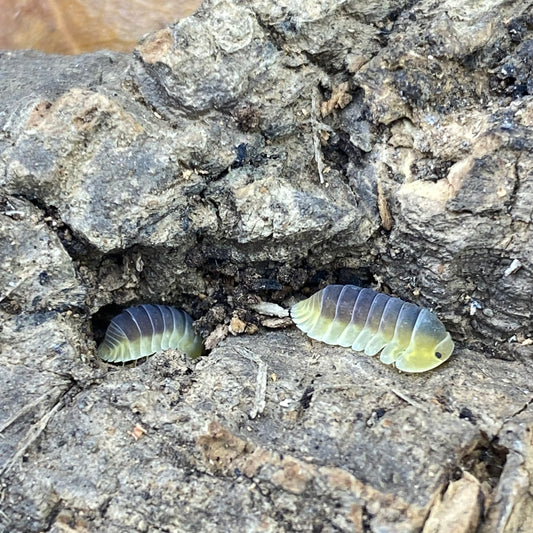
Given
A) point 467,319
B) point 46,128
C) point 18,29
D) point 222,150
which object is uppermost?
point 18,29

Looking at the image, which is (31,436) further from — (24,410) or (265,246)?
(265,246)

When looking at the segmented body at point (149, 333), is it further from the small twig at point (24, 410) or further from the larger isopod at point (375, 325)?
the small twig at point (24, 410)

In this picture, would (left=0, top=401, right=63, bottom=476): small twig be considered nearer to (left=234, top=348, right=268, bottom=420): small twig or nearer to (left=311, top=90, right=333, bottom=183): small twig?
(left=234, top=348, right=268, bottom=420): small twig

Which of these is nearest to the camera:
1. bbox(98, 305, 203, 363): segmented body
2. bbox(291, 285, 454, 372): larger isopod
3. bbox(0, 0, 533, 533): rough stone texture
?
bbox(0, 0, 533, 533): rough stone texture

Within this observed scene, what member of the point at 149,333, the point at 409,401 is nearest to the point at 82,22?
the point at 149,333

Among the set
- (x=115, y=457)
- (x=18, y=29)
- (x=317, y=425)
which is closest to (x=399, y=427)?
(x=317, y=425)

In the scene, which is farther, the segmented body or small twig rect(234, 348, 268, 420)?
the segmented body

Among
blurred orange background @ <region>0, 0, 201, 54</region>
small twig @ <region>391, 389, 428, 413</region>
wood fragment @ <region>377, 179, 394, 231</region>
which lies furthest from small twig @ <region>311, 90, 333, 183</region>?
blurred orange background @ <region>0, 0, 201, 54</region>

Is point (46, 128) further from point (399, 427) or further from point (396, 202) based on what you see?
point (399, 427)
